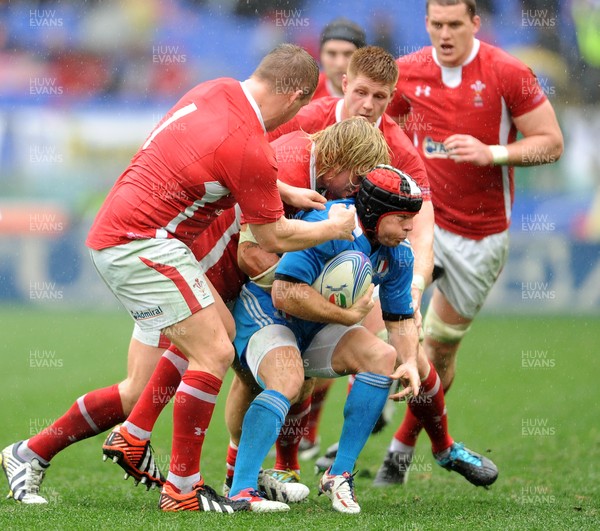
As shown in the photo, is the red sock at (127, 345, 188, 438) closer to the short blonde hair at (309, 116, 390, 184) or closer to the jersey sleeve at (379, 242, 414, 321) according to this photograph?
the jersey sleeve at (379, 242, 414, 321)

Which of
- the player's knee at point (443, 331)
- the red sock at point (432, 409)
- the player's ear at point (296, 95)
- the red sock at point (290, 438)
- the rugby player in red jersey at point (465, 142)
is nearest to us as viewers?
the player's ear at point (296, 95)

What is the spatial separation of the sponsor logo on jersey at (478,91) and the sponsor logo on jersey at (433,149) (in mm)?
356

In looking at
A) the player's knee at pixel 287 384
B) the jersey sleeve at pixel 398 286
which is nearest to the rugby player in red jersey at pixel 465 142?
the jersey sleeve at pixel 398 286

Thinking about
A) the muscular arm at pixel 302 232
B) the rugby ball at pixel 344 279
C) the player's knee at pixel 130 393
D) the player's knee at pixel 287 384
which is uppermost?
the muscular arm at pixel 302 232

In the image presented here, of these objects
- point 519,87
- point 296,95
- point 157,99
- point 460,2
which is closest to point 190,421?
point 296,95

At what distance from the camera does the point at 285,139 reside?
17.6 ft

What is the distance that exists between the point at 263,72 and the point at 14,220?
42.4ft

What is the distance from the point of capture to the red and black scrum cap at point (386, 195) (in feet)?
15.3

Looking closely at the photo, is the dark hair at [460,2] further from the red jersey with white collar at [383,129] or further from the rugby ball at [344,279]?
the rugby ball at [344,279]

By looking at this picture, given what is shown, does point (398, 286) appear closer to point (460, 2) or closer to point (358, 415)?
point (358, 415)

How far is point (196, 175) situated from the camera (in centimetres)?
460

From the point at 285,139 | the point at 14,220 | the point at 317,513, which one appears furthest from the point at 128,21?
the point at 317,513

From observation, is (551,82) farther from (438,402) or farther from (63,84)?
(438,402)

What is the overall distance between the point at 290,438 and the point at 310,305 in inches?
45.7
